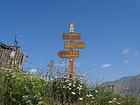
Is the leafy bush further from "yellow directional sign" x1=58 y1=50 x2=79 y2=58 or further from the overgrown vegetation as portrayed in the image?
"yellow directional sign" x1=58 y1=50 x2=79 y2=58

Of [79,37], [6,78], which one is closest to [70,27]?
[79,37]

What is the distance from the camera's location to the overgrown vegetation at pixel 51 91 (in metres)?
7.82

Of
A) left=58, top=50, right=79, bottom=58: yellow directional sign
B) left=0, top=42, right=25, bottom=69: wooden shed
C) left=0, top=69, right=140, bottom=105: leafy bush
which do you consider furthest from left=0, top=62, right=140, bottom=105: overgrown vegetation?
left=0, top=42, right=25, bottom=69: wooden shed

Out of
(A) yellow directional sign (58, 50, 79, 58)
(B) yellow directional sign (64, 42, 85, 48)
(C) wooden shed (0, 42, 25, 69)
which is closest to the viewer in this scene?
(A) yellow directional sign (58, 50, 79, 58)

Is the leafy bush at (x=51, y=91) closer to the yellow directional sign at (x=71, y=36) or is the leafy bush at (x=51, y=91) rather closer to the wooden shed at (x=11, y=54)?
the yellow directional sign at (x=71, y=36)

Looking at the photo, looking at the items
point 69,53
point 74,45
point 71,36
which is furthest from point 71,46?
point 71,36

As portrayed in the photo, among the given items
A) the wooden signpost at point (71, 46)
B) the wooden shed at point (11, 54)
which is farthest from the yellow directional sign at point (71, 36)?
the wooden shed at point (11, 54)

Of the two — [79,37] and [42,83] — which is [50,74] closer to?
[42,83]

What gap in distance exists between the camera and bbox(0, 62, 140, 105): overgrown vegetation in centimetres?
782

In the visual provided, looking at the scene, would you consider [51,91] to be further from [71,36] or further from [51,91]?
[71,36]

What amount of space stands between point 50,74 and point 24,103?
127 inches

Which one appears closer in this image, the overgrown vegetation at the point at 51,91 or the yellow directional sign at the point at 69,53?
the overgrown vegetation at the point at 51,91

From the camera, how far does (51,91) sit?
9.95 meters

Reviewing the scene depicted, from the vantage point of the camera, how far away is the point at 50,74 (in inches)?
424
